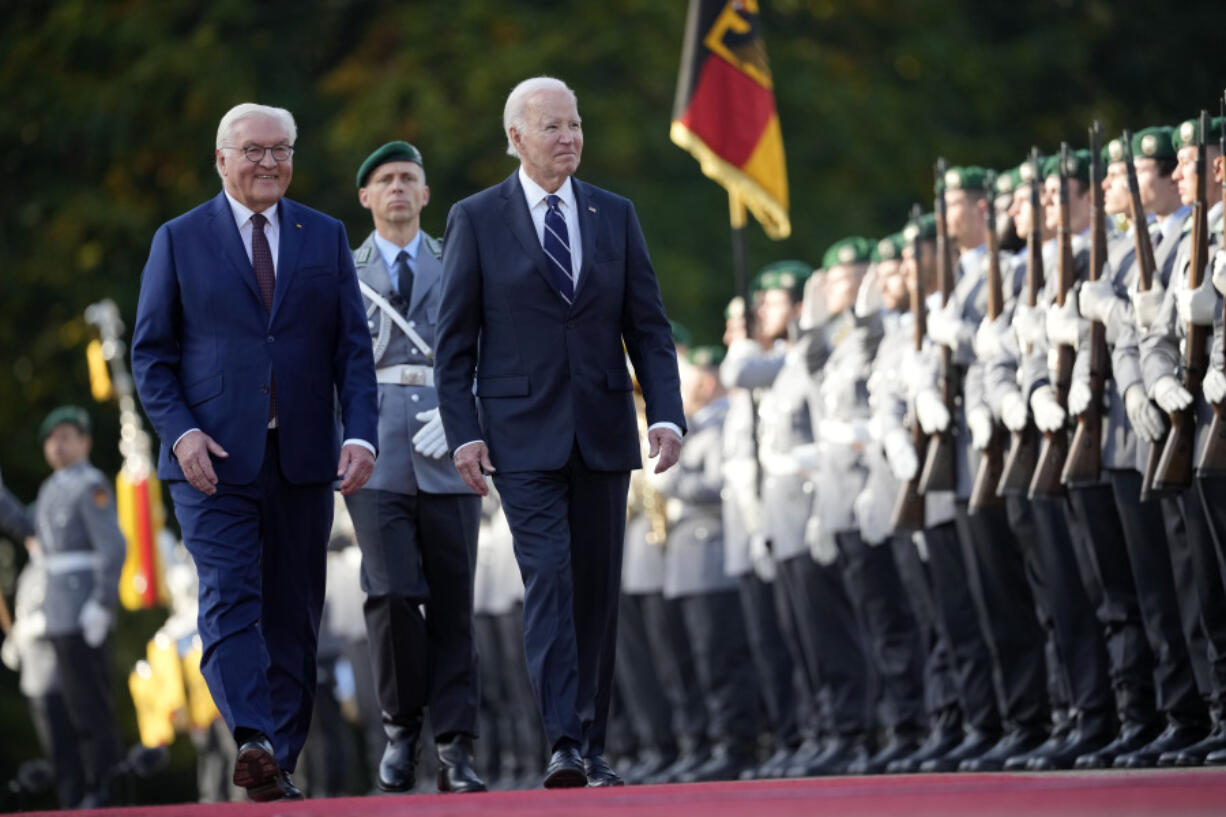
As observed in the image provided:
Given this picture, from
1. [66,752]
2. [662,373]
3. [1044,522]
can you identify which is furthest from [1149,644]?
[66,752]

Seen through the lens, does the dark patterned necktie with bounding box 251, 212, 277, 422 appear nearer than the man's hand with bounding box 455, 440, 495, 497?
No

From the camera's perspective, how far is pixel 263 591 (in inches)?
322

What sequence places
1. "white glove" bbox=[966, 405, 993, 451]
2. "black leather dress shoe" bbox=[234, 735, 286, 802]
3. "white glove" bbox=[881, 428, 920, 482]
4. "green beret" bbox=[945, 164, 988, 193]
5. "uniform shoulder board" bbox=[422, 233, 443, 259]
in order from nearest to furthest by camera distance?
"black leather dress shoe" bbox=[234, 735, 286, 802]
"uniform shoulder board" bbox=[422, 233, 443, 259]
"white glove" bbox=[966, 405, 993, 451]
"white glove" bbox=[881, 428, 920, 482]
"green beret" bbox=[945, 164, 988, 193]

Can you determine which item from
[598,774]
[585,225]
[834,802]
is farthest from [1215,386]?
[834,802]

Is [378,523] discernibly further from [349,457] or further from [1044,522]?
[1044,522]

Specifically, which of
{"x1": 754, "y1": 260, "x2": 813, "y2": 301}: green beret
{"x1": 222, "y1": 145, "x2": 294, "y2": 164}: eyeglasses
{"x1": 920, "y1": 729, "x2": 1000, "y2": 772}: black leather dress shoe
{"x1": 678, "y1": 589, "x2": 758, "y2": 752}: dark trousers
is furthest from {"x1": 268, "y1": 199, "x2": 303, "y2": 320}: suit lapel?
{"x1": 678, "y1": 589, "x2": 758, "y2": 752}: dark trousers

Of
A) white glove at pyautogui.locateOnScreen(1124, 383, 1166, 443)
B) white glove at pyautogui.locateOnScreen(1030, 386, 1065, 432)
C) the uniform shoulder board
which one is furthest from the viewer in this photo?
white glove at pyautogui.locateOnScreen(1030, 386, 1065, 432)

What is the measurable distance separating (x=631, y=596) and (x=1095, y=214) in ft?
19.8

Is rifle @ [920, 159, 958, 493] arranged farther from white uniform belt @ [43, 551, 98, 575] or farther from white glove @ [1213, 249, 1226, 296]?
white uniform belt @ [43, 551, 98, 575]

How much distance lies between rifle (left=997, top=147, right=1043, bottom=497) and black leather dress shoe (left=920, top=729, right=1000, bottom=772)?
1.09m

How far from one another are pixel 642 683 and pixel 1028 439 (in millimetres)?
5537

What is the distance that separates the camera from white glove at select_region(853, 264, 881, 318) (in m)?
11.6

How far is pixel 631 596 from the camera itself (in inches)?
588

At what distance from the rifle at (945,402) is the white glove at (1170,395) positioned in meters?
1.88
